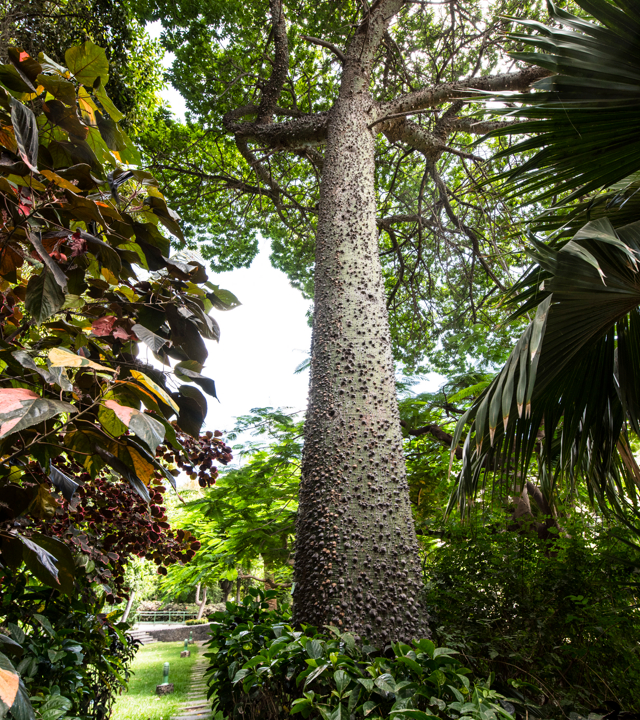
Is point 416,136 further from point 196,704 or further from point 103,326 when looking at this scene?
point 196,704

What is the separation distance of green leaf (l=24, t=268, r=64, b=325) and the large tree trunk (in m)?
1.57

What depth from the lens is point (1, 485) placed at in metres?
1.20

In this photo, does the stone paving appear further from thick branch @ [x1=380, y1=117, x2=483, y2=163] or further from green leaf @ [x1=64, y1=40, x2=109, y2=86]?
thick branch @ [x1=380, y1=117, x2=483, y2=163]

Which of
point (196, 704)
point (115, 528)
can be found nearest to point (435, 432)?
point (115, 528)

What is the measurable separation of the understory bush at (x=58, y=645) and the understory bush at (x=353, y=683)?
94cm

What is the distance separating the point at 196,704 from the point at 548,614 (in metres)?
7.12

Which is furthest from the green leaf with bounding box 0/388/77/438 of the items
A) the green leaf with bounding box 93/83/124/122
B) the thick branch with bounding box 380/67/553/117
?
the thick branch with bounding box 380/67/553/117

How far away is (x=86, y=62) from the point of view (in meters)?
1.38

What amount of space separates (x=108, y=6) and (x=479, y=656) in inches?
329

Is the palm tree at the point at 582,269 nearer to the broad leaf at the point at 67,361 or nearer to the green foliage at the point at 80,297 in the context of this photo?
the green foliage at the point at 80,297

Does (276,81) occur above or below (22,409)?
above

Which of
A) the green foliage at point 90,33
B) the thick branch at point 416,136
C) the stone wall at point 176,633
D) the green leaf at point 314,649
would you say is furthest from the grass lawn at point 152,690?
the green foliage at point 90,33

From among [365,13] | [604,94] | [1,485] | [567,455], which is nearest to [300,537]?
[1,485]

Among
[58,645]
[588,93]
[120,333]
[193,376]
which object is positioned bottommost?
[58,645]
